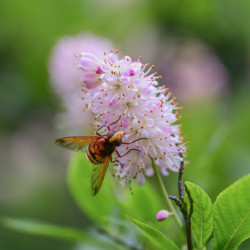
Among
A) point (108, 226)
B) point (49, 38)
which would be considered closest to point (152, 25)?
point (49, 38)

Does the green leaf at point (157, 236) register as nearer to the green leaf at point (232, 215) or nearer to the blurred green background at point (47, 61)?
the green leaf at point (232, 215)

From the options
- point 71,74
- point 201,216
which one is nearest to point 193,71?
point 71,74

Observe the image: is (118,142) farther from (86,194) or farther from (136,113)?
(86,194)

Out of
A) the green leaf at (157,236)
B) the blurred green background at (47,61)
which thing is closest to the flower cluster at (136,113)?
the green leaf at (157,236)

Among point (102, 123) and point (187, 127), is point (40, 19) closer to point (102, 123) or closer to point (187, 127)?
point (187, 127)

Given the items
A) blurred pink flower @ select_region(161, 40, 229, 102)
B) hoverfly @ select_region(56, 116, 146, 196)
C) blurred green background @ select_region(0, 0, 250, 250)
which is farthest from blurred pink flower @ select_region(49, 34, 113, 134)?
hoverfly @ select_region(56, 116, 146, 196)

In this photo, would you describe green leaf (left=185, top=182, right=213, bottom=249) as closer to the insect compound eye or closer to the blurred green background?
the insect compound eye
